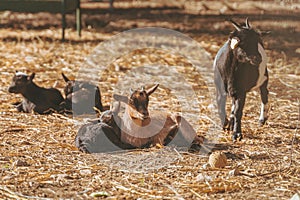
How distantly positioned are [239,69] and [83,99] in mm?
2184

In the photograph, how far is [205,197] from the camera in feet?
16.4

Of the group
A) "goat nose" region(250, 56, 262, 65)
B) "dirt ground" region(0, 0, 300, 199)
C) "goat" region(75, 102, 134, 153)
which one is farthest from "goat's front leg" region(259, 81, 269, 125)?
"goat" region(75, 102, 134, 153)

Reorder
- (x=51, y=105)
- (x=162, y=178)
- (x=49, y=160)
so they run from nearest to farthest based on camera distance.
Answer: (x=162, y=178) → (x=49, y=160) → (x=51, y=105)

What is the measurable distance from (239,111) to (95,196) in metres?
2.13

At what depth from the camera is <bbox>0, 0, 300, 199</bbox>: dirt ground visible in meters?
5.20

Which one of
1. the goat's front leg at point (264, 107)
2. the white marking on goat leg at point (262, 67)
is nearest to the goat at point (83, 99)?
the goat's front leg at point (264, 107)

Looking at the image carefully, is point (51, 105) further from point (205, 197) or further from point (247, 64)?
point (205, 197)

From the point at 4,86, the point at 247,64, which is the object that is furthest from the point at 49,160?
the point at 4,86

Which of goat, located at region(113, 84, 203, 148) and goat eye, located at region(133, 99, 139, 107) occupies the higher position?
goat eye, located at region(133, 99, 139, 107)

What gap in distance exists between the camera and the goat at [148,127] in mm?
6000

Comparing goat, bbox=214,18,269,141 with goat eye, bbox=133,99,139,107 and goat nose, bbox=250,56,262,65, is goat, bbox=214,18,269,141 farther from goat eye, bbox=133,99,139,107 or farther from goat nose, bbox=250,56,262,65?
goat eye, bbox=133,99,139,107

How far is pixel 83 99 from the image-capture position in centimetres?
796

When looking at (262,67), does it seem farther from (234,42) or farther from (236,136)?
(236,136)

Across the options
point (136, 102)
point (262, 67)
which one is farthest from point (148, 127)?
point (262, 67)
